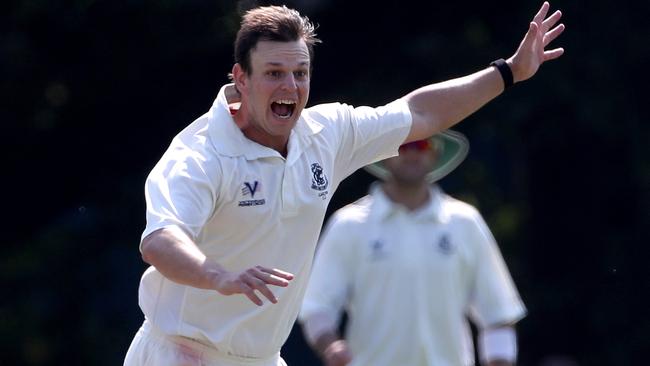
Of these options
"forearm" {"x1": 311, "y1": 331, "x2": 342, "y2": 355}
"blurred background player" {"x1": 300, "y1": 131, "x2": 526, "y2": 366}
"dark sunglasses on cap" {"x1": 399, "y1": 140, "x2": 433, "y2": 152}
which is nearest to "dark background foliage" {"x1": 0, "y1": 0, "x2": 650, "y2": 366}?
"dark sunglasses on cap" {"x1": 399, "y1": 140, "x2": 433, "y2": 152}

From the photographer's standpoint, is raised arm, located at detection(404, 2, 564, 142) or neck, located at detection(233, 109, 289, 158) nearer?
neck, located at detection(233, 109, 289, 158)

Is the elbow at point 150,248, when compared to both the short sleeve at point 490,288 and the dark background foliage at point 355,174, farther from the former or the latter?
the dark background foliage at point 355,174

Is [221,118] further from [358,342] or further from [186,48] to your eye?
[186,48]

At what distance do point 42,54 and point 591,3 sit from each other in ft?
12.6

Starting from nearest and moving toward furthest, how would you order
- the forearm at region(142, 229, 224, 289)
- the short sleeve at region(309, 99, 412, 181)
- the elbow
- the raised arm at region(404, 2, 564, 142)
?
the forearm at region(142, 229, 224, 289) → the elbow → the short sleeve at region(309, 99, 412, 181) → the raised arm at region(404, 2, 564, 142)

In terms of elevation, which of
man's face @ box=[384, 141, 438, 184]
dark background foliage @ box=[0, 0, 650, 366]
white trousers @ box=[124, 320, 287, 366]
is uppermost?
white trousers @ box=[124, 320, 287, 366]

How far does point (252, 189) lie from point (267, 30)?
1.90 feet

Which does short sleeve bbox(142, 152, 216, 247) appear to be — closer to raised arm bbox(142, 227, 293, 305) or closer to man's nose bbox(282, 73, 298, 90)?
raised arm bbox(142, 227, 293, 305)

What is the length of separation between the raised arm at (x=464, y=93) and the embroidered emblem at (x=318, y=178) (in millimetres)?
484

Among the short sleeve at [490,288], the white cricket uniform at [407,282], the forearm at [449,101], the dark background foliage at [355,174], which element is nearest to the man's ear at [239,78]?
the forearm at [449,101]

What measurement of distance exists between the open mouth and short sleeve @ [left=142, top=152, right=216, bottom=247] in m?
0.39

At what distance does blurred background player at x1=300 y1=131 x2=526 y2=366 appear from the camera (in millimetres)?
8828

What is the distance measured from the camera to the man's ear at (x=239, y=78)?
6.82m

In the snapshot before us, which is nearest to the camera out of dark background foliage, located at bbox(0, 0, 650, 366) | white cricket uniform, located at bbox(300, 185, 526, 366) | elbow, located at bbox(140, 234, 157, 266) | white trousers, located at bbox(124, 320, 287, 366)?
elbow, located at bbox(140, 234, 157, 266)
